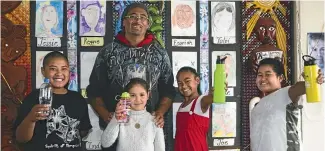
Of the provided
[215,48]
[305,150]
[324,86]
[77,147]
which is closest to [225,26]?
[215,48]

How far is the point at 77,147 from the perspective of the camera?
240cm

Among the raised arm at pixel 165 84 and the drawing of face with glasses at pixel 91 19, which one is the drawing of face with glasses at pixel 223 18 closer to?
the raised arm at pixel 165 84

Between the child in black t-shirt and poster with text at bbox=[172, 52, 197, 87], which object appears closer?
the child in black t-shirt

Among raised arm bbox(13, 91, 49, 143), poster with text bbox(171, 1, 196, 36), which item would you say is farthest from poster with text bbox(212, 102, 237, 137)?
raised arm bbox(13, 91, 49, 143)

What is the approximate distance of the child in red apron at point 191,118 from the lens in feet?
8.64

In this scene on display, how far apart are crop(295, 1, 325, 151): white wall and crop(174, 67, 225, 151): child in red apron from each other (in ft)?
3.37

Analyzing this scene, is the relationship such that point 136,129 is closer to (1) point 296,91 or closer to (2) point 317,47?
(1) point 296,91

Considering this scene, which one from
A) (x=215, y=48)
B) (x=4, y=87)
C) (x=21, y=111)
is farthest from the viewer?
(x=215, y=48)

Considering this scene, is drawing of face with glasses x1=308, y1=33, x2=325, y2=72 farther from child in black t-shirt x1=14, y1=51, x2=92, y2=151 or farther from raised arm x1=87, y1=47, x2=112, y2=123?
child in black t-shirt x1=14, y1=51, x2=92, y2=151

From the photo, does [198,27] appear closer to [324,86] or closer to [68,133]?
[324,86]

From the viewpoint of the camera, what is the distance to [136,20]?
2695mm

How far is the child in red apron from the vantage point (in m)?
2.63

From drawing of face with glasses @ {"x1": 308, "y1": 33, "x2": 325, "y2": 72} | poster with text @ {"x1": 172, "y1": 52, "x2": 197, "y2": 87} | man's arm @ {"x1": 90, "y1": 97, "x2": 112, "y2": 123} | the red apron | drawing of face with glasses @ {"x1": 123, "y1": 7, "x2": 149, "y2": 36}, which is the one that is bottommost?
the red apron

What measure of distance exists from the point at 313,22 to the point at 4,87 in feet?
8.02
